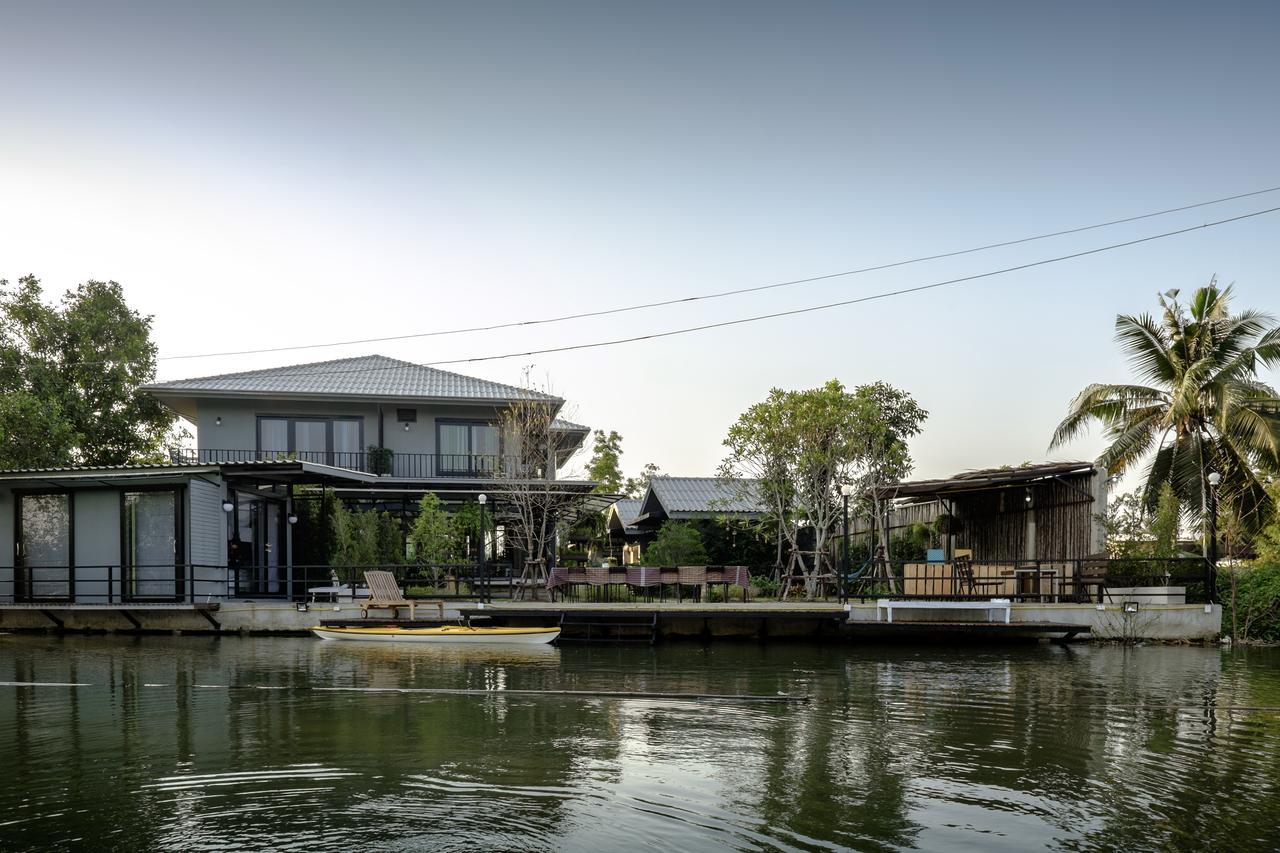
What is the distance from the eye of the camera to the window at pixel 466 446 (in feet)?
98.0

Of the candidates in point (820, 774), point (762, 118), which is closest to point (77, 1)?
point (762, 118)

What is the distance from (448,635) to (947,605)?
31.0ft

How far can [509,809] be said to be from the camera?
6824 millimetres

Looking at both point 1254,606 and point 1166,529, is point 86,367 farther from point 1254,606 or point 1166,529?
point 1254,606

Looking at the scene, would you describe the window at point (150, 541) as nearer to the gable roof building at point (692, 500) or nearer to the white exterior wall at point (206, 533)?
the white exterior wall at point (206, 533)

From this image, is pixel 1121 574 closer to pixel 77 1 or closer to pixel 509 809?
pixel 509 809

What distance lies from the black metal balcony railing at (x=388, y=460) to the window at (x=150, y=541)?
21.7 ft

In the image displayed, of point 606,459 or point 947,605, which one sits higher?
point 606,459

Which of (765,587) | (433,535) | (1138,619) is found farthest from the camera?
(765,587)

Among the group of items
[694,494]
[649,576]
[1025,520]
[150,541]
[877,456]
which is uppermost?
[877,456]

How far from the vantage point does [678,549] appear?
26.8 metres

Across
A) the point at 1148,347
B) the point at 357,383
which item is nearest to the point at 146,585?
the point at 357,383

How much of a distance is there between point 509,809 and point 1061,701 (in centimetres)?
773

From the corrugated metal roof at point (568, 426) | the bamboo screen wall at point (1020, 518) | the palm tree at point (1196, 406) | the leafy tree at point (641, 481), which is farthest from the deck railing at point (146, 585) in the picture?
the leafy tree at point (641, 481)
